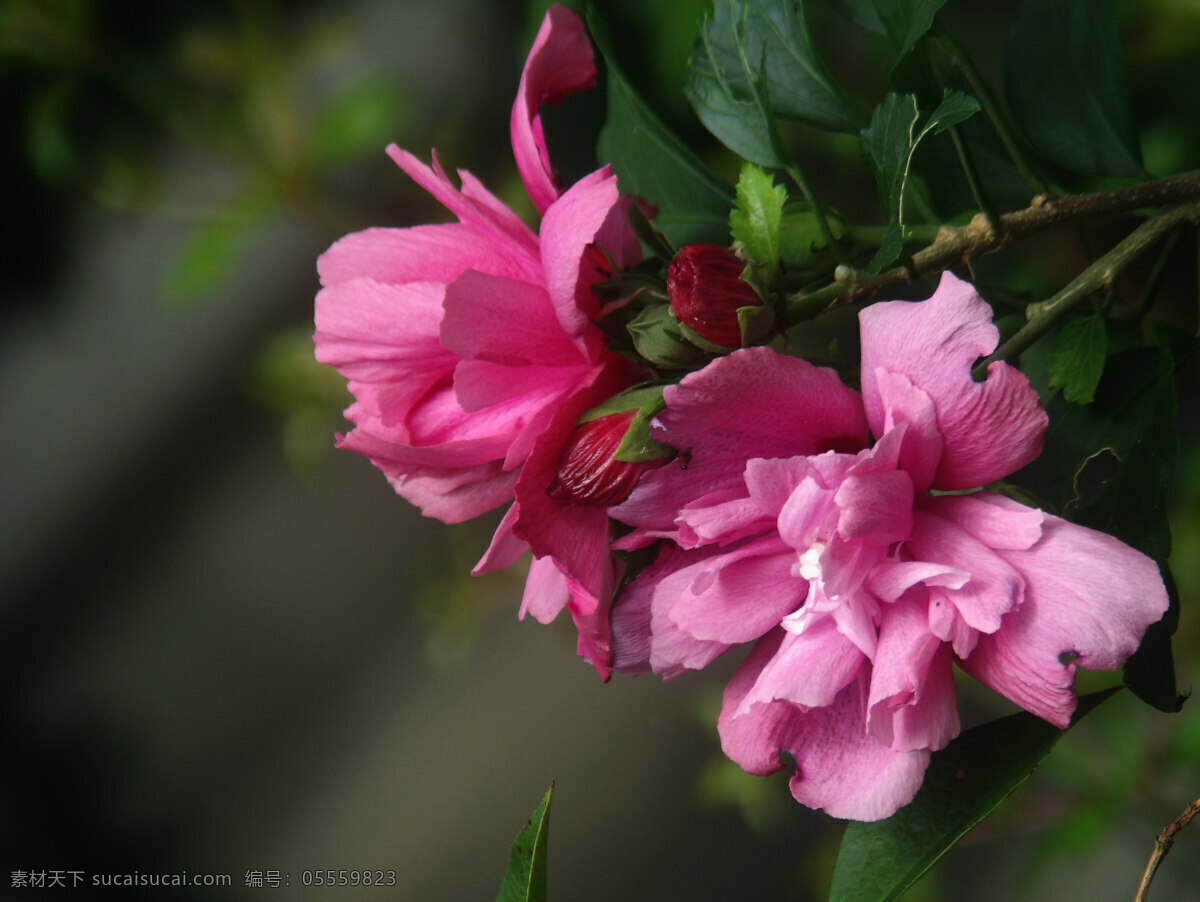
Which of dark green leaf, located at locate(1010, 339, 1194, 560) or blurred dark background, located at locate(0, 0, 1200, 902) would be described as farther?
blurred dark background, located at locate(0, 0, 1200, 902)

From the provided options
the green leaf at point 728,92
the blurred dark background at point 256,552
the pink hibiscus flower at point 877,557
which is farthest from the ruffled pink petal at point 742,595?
the blurred dark background at point 256,552

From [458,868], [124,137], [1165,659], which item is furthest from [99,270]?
[1165,659]

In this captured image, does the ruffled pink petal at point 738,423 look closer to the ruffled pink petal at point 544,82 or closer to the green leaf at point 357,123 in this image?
the ruffled pink petal at point 544,82

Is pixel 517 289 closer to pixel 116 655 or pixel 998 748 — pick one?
pixel 998 748

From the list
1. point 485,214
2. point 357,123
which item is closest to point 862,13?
point 485,214

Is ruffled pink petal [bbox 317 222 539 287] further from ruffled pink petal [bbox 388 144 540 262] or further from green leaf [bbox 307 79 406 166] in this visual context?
green leaf [bbox 307 79 406 166]

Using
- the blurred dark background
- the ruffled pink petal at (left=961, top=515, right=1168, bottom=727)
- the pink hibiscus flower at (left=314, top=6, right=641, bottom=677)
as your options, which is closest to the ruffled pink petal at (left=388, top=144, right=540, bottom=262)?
the pink hibiscus flower at (left=314, top=6, right=641, bottom=677)

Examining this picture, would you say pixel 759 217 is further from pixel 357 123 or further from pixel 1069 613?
pixel 357 123
